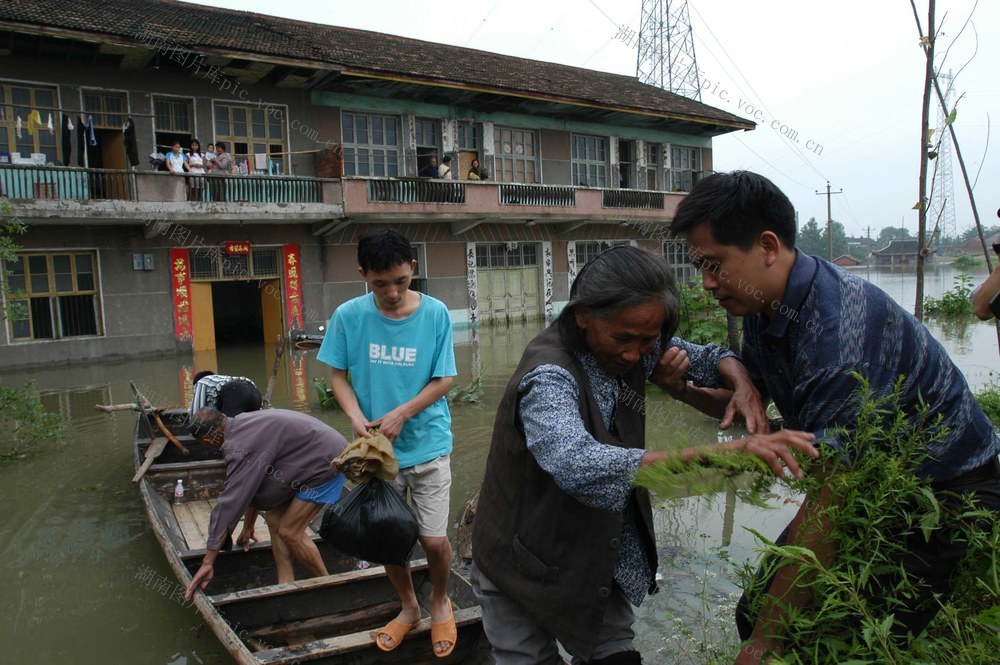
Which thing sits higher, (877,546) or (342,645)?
→ (877,546)

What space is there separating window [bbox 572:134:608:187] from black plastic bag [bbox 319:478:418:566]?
64.6ft

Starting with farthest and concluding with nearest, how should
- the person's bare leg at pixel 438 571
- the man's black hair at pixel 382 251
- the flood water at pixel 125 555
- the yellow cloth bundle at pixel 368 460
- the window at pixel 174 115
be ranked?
the window at pixel 174 115, the flood water at pixel 125 555, the person's bare leg at pixel 438 571, the man's black hair at pixel 382 251, the yellow cloth bundle at pixel 368 460

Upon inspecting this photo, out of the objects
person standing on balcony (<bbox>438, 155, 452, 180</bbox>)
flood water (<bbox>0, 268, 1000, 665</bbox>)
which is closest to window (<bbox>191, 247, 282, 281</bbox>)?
person standing on balcony (<bbox>438, 155, 452, 180</bbox>)

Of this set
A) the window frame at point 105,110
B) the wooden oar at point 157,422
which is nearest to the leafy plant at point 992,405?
the wooden oar at point 157,422

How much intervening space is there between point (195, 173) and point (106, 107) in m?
2.49

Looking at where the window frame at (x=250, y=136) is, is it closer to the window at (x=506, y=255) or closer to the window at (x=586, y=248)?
the window at (x=506, y=255)

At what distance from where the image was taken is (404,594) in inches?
138

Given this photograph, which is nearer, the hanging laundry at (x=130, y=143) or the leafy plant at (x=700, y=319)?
the leafy plant at (x=700, y=319)

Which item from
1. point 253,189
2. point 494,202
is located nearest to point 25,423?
point 253,189

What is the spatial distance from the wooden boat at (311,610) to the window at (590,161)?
18749 millimetres

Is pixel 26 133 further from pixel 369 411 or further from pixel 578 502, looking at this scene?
pixel 578 502

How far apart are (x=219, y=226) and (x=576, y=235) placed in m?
10.6

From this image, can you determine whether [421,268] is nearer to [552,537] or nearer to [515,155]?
[515,155]

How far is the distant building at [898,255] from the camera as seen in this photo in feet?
198
